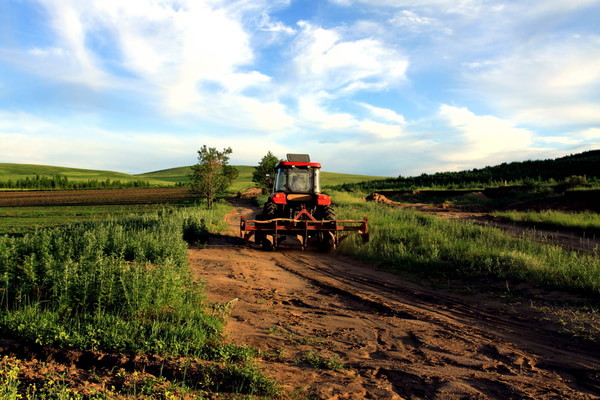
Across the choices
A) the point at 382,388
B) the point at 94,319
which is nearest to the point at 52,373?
the point at 94,319

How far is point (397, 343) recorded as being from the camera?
488 cm

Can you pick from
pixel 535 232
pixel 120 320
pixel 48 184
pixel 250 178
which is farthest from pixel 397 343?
pixel 250 178

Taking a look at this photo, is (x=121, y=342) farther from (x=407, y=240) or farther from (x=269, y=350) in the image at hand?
(x=407, y=240)

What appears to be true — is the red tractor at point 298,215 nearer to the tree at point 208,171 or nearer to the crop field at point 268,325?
the crop field at point 268,325

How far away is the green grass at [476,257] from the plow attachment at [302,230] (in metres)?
0.50

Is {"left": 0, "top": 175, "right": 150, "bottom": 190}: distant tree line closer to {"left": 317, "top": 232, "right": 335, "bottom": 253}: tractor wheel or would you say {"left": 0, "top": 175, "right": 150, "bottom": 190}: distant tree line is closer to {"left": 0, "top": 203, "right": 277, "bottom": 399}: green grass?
{"left": 317, "top": 232, "right": 335, "bottom": 253}: tractor wheel

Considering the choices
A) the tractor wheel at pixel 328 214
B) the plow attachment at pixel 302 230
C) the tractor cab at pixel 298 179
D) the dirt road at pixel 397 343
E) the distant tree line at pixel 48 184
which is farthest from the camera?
the distant tree line at pixel 48 184

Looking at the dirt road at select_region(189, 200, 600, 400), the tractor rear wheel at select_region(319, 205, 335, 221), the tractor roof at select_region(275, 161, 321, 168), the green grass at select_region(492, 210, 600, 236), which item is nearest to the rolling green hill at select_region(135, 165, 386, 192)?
the green grass at select_region(492, 210, 600, 236)

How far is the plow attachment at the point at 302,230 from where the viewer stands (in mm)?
11812

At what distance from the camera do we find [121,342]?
14.2 ft

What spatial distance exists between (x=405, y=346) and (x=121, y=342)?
129 inches

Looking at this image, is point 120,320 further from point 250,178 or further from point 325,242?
point 250,178

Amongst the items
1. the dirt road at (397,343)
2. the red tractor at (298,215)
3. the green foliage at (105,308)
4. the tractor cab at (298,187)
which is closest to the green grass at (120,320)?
the green foliage at (105,308)

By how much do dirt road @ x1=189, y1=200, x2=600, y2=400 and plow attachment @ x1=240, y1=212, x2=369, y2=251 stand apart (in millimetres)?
3528
